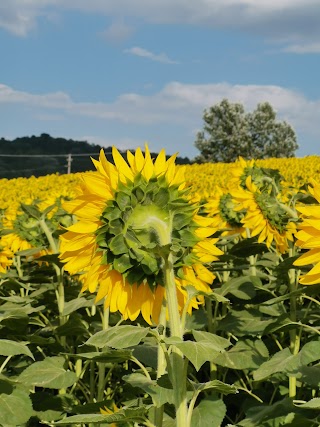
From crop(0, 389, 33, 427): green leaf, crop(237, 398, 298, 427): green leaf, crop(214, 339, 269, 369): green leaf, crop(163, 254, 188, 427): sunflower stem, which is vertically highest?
crop(163, 254, 188, 427): sunflower stem

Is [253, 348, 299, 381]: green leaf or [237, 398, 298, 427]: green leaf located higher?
[253, 348, 299, 381]: green leaf

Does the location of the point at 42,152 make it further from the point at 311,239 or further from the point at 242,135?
the point at 311,239

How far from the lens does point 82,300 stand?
301cm

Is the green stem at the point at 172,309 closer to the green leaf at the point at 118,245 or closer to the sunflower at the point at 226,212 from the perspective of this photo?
the green leaf at the point at 118,245

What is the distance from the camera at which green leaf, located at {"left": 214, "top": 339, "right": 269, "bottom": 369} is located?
2607mm

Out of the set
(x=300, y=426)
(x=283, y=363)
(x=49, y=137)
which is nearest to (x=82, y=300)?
(x=283, y=363)

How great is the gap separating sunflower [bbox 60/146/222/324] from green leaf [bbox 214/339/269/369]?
952 mm

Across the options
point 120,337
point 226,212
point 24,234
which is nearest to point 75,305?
point 24,234

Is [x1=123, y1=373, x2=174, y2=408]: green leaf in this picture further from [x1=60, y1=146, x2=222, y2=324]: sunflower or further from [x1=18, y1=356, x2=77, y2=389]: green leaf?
[x1=18, y1=356, x2=77, y2=389]: green leaf

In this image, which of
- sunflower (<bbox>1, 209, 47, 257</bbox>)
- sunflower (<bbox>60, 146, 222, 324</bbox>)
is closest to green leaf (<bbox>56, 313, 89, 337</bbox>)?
sunflower (<bbox>1, 209, 47, 257</bbox>)

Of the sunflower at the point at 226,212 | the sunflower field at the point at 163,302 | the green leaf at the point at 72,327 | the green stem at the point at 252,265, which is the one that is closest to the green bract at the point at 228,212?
the sunflower at the point at 226,212

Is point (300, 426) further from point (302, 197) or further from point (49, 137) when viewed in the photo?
point (49, 137)

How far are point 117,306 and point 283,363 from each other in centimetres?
85

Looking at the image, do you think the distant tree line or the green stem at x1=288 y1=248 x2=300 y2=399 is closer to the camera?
the green stem at x1=288 y1=248 x2=300 y2=399
